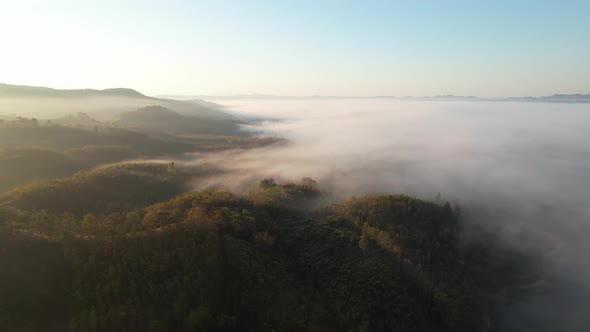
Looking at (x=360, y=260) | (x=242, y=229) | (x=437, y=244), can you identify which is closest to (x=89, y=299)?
(x=242, y=229)

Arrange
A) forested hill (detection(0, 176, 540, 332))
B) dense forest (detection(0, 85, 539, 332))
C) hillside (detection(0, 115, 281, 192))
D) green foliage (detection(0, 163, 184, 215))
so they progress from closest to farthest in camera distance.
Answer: forested hill (detection(0, 176, 540, 332)) → dense forest (detection(0, 85, 539, 332)) → green foliage (detection(0, 163, 184, 215)) → hillside (detection(0, 115, 281, 192))

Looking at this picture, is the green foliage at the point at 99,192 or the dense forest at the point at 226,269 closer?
the dense forest at the point at 226,269

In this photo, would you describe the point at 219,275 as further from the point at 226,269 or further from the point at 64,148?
the point at 64,148

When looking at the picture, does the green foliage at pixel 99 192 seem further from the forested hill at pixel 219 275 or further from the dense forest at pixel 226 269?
the forested hill at pixel 219 275

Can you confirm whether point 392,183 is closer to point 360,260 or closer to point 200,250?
point 360,260

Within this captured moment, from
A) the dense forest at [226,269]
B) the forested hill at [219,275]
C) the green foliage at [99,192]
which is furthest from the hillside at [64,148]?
the forested hill at [219,275]

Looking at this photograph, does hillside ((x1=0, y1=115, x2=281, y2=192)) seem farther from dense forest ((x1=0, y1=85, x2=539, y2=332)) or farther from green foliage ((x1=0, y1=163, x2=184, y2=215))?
dense forest ((x1=0, y1=85, x2=539, y2=332))

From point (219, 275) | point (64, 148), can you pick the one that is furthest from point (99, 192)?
point (64, 148)

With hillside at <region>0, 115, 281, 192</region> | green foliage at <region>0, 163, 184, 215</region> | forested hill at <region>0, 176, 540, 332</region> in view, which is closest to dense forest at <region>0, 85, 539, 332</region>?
forested hill at <region>0, 176, 540, 332</region>
